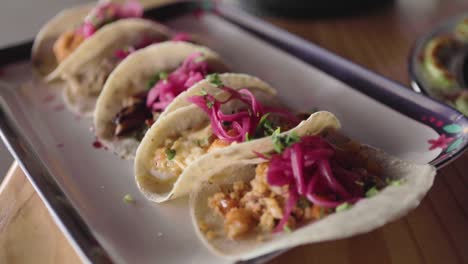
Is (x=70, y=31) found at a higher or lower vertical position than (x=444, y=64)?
lower

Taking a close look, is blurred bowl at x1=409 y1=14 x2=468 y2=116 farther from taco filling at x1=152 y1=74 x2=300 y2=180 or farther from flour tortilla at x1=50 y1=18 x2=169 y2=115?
flour tortilla at x1=50 y1=18 x2=169 y2=115

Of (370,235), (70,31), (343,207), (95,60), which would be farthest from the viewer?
(70,31)

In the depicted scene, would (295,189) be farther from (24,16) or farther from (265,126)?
(24,16)

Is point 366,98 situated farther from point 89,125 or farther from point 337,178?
point 89,125

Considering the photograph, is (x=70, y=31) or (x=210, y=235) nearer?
(x=210, y=235)

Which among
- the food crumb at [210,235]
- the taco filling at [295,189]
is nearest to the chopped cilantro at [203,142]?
the taco filling at [295,189]

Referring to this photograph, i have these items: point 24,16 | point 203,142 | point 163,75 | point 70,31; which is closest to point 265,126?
point 203,142

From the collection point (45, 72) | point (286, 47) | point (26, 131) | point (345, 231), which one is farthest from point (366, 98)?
point (45, 72)

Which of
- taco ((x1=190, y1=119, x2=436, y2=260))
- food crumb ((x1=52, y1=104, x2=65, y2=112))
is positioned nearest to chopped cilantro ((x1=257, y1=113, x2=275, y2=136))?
taco ((x1=190, y1=119, x2=436, y2=260))
